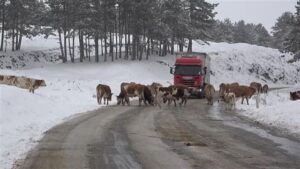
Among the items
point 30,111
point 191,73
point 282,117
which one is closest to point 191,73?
point 191,73

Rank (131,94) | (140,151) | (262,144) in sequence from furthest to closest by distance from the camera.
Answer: (131,94)
(262,144)
(140,151)

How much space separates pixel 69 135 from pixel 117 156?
4103 mm

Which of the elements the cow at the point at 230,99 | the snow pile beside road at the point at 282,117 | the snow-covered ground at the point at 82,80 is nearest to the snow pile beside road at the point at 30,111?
the snow-covered ground at the point at 82,80

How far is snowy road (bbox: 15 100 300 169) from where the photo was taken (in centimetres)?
1075

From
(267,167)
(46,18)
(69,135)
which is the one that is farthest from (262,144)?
(46,18)

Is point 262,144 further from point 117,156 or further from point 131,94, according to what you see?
point 131,94

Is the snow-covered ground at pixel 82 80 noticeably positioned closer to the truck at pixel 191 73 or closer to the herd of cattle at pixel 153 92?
the herd of cattle at pixel 153 92

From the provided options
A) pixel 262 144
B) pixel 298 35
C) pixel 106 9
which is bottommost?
pixel 262 144

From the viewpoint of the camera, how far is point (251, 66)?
8475cm

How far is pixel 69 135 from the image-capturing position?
1531cm

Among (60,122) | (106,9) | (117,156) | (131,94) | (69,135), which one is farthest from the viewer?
(106,9)

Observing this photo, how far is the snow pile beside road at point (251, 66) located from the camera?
262 ft

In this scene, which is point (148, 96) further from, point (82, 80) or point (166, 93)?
point (82, 80)

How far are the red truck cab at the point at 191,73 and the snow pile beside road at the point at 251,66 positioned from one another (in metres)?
36.3
